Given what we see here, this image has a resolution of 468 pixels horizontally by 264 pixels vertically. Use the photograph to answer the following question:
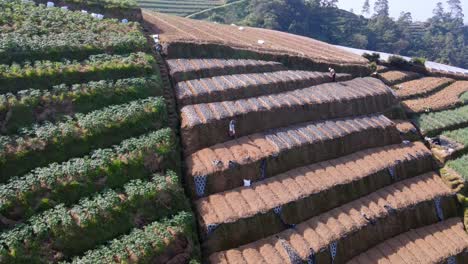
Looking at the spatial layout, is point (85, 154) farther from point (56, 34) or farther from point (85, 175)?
point (56, 34)

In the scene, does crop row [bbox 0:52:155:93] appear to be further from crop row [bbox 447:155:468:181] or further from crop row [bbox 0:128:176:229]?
crop row [bbox 447:155:468:181]

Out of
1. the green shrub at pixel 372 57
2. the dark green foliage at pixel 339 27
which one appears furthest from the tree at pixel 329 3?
the green shrub at pixel 372 57

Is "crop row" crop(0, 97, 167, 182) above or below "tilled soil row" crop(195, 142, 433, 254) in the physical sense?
above

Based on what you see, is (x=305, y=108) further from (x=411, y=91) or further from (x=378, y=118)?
(x=411, y=91)

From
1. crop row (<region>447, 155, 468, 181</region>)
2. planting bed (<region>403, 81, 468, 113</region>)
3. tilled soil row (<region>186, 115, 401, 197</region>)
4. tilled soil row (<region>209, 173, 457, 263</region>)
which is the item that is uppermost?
planting bed (<region>403, 81, 468, 113</region>)

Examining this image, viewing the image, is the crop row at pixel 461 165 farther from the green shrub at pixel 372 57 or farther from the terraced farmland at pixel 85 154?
the terraced farmland at pixel 85 154

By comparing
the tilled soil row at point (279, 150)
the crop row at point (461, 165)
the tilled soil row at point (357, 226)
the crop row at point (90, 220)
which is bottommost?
the tilled soil row at point (357, 226)

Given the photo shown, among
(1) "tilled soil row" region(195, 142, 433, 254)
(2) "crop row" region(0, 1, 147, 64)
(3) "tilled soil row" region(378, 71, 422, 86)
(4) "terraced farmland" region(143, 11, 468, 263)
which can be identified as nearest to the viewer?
(1) "tilled soil row" region(195, 142, 433, 254)

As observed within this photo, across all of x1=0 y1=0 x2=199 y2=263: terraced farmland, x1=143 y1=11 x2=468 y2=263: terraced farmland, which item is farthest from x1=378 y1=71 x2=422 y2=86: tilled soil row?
x1=0 y1=0 x2=199 y2=263: terraced farmland
